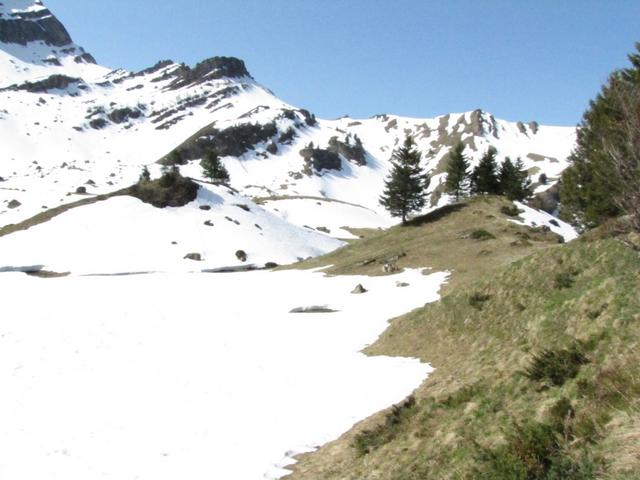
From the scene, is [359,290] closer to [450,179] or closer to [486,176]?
[450,179]

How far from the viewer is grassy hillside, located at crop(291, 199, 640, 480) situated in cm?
611

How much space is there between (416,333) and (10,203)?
7733 centimetres

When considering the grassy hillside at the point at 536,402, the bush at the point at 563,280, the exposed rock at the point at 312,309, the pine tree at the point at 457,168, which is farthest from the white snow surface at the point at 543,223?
the grassy hillside at the point at 536,402

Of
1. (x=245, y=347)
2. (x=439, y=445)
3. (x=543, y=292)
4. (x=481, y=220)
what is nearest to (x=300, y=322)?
(x=245, y=347)

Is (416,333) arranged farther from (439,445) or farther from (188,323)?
(188,323)

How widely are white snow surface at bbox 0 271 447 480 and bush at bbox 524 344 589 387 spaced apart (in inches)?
200

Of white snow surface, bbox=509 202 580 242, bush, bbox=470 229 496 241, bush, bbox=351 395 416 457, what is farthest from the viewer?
white snow surface, bbox=509 202 580 242

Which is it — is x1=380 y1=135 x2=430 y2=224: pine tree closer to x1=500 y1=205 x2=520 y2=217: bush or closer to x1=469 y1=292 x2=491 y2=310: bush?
x1=500 y1=205 x2=520 y2=217: bush

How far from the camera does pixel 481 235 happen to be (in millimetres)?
38531

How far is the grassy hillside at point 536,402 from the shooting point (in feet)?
20.1

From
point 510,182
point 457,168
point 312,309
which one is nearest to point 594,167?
point 312,309

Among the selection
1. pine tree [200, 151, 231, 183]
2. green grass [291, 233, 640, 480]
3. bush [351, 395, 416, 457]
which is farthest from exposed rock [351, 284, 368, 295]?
pine tree [200, 151, 231, 183]

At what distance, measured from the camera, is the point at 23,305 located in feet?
91.9

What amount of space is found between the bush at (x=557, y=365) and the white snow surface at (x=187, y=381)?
507 cm
